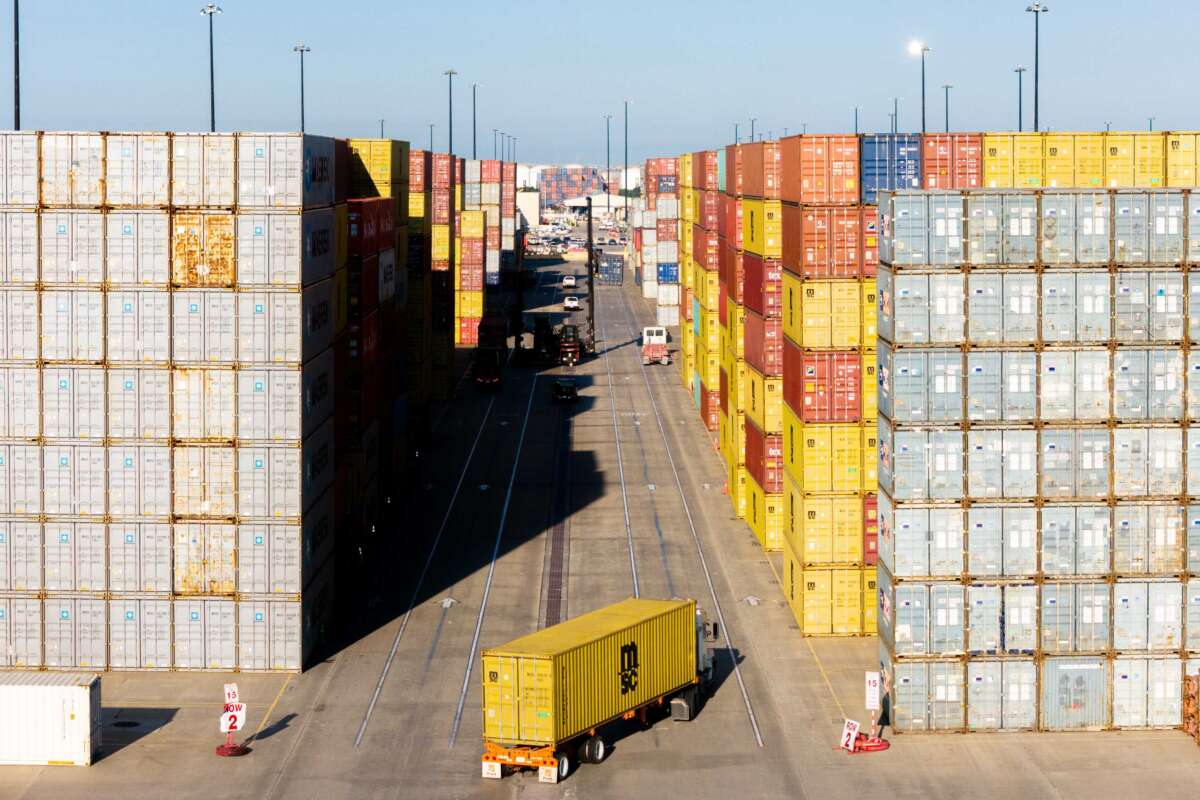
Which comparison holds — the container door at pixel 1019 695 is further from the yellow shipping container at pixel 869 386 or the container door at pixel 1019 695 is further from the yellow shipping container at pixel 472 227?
the yellow shipping container at pixel 472 227

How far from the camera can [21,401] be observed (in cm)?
5381

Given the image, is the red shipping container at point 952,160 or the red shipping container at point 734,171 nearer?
the red shipping container at point 952,160

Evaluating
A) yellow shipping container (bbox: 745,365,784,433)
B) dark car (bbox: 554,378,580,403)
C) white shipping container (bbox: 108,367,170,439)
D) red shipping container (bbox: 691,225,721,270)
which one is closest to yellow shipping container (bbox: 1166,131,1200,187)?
yellow shipping container (bbox: 745,365,784,433)

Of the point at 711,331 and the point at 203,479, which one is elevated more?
the point at 711,331

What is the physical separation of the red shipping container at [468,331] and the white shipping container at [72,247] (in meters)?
95.5

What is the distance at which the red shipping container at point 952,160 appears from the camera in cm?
5747

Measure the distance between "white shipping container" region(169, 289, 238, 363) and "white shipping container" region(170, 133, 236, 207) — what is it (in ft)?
9.23

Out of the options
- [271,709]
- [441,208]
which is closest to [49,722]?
[271,709]

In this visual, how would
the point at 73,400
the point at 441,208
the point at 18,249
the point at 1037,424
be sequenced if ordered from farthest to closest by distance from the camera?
1. the point at 441,208
2. the point at 73,400
3. the point at 18,249
4. the point at 1037,424

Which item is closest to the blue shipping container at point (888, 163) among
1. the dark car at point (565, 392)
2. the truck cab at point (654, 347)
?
the dark car at point (565, 392)

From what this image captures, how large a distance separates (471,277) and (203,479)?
9094 centimetres

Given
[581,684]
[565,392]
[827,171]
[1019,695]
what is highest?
[827,171]

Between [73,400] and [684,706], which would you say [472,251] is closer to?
[73,400]

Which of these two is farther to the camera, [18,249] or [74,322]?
[74,322]
